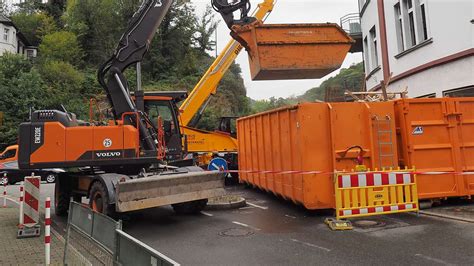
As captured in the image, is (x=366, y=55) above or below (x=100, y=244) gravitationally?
above

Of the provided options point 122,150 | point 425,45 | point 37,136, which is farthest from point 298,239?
point 425,45

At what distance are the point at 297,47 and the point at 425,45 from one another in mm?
7093

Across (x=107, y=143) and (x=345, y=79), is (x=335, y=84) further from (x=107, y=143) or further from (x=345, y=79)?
(x=107, y=143)

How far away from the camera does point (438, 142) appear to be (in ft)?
29.3

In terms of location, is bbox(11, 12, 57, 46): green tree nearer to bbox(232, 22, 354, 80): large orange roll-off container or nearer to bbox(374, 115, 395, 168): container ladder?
bbox(232, 22, 354, 80): large orange roll-off container

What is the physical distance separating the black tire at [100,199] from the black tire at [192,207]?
6.77ft

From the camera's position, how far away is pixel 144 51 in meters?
9.97

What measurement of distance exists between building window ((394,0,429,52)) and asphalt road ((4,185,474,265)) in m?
8.12

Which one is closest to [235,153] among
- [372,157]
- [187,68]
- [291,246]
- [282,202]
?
[282,202]

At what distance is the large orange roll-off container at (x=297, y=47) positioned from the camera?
8.48 metres

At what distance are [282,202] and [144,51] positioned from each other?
5.61m

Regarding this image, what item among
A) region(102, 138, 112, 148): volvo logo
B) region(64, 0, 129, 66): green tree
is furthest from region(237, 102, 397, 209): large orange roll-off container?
region(64, 0, 129, 66): green tree

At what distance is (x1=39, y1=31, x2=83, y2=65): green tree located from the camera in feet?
145

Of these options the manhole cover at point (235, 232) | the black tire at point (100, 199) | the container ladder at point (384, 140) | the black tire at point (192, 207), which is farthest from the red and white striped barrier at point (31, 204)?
the container ladder at point (384, 140)
